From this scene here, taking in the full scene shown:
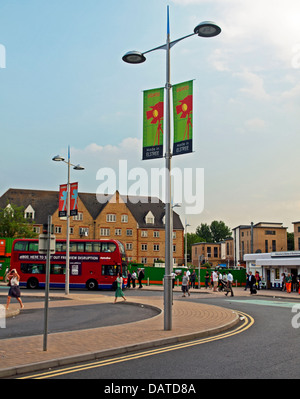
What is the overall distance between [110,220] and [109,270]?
38.9 m

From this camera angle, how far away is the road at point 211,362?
7.34 meters

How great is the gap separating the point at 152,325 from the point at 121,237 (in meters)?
61.5

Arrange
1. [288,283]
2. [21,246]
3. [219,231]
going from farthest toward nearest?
[219,231]
[21,246]
[288,283]

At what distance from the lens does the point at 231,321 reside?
14289 mm

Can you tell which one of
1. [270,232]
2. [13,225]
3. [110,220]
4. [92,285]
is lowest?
[92,285]

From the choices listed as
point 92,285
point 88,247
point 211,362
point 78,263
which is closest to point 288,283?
point 92,285

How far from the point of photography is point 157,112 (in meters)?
13.3

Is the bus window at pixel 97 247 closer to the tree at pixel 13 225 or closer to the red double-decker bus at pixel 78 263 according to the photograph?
the red double-decker bus at pixel 78 263

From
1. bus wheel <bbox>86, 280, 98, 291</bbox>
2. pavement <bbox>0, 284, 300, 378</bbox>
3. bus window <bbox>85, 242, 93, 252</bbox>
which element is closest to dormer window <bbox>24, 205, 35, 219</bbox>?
bus window <bbox>85, 242, 93, 252</bbox>

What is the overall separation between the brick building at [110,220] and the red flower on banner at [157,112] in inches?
2321

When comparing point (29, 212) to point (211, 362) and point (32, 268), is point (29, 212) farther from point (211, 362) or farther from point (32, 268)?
point (211, 362)

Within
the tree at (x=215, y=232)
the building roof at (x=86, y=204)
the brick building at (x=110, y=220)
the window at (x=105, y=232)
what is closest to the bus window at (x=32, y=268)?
the brick building at (x=110, y=220)

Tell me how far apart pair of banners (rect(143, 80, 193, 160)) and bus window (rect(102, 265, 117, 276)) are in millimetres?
23290
